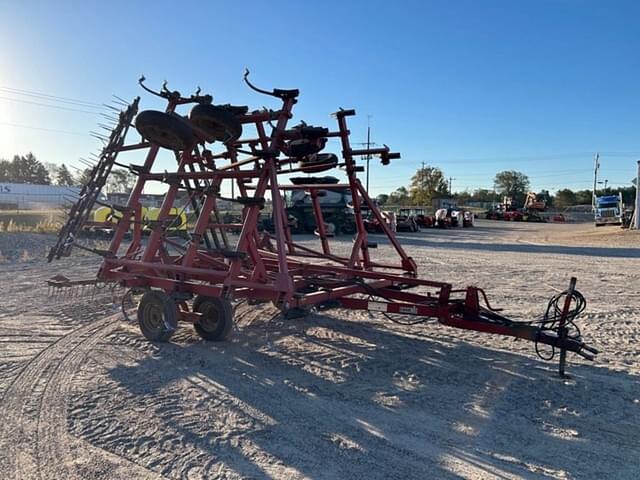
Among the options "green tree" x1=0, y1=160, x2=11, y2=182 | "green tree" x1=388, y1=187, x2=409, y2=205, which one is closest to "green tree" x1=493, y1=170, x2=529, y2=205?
"green tree" x1=388, y1=187, x2=409, y2=205

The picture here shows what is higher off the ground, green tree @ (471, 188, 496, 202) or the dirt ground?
green tree @ (471, 188, 496, 202)

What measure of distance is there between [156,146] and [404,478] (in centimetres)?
492

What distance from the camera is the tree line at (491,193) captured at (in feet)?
281

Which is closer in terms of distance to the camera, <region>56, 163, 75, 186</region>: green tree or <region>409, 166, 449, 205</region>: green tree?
<region>56, 163, 75, 186</region>: green tree

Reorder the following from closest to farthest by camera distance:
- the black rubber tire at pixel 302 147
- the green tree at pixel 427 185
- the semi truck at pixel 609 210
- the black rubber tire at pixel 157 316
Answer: the black rubber tire at pixel 157 316 < the black rubber tire at pixel 302 147 < the semi truck at pixel 609 210 < the green tree at pixel 427 185

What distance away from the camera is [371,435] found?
→ 3.34m

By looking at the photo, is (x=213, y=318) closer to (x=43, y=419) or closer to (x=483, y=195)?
(x=43, y=419)

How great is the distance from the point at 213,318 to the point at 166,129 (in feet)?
6.95

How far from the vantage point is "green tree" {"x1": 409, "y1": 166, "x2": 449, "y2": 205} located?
280ft

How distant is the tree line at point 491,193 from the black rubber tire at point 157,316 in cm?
7838

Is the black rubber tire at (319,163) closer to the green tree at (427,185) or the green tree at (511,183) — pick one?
the green tree at (427,185)

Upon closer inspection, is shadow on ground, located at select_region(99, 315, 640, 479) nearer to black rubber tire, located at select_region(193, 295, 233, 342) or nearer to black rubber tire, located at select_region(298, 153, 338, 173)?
black rubber tire, located at select_region(193, 295, 233, 342)

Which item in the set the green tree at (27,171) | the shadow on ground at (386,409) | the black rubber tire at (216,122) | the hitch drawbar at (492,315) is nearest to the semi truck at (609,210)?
the hitch drawbar at (492,315)

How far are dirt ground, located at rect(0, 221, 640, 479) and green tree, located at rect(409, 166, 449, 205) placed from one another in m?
80.2
